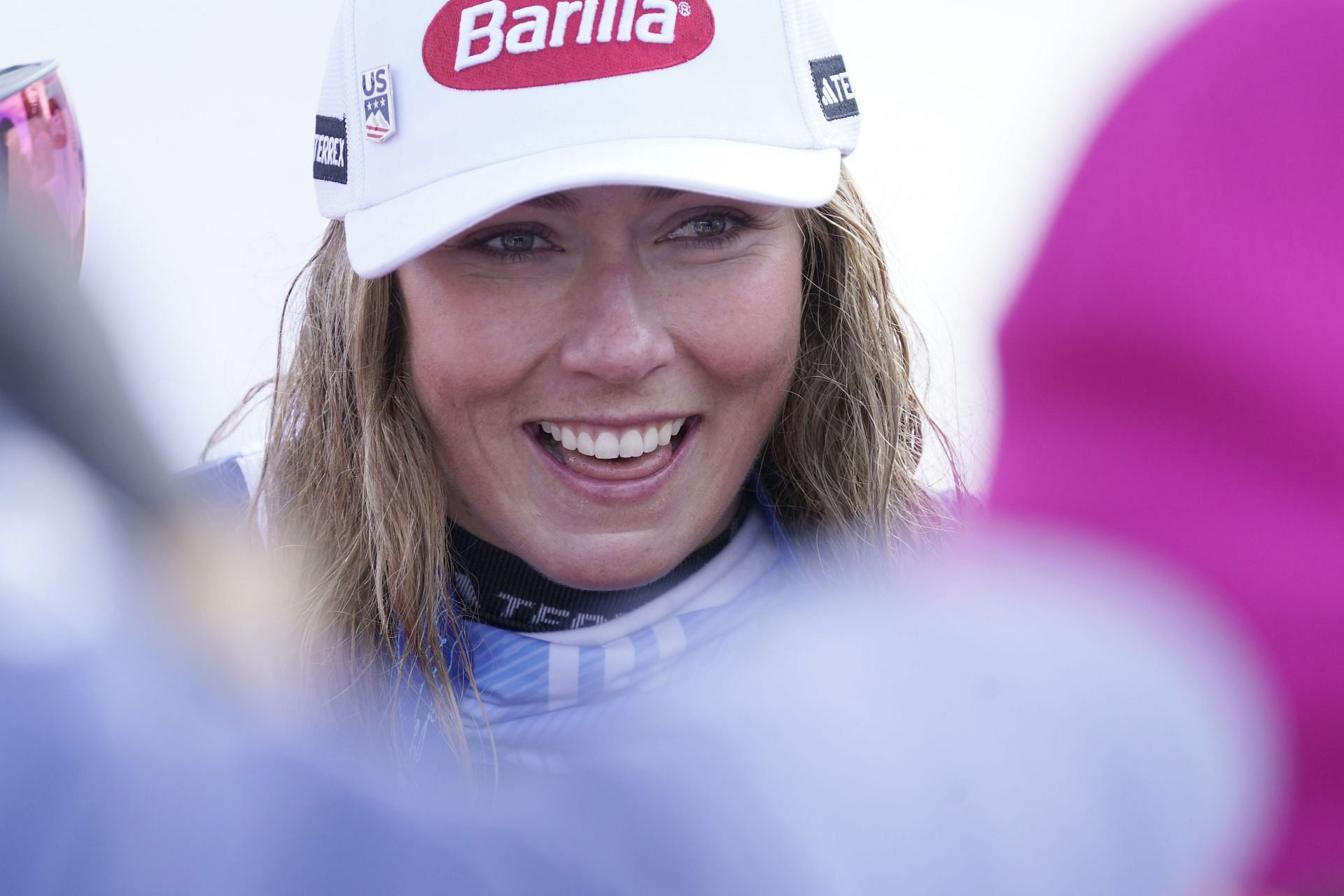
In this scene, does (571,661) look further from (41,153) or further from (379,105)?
(41,153)

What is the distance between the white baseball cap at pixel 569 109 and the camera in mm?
1022

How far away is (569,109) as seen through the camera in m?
1.03

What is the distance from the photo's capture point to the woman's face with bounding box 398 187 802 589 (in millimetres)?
1098

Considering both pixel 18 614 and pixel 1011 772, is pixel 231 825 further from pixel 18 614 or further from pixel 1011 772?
pixel 1011 772

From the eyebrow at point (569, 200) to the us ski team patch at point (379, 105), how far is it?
145 mm

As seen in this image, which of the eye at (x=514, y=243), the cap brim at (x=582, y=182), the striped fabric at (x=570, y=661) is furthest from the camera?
the striped fabric at (x=570, y=661)

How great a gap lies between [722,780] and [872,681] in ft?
0.17

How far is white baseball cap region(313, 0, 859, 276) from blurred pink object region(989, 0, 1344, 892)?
65 cm

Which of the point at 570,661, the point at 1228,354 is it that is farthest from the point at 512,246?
the point at 1228,354

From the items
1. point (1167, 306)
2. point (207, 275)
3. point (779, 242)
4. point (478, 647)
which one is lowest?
point (478, 647)

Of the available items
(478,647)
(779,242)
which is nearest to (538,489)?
(478,647)

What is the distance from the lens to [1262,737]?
364 mm

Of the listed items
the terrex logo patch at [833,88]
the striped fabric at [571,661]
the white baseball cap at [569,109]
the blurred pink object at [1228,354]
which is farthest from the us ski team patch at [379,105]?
the blurred pink object at [1228,354]

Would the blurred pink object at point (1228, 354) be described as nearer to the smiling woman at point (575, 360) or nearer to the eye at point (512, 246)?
the smiling woman at point (575, 360)
